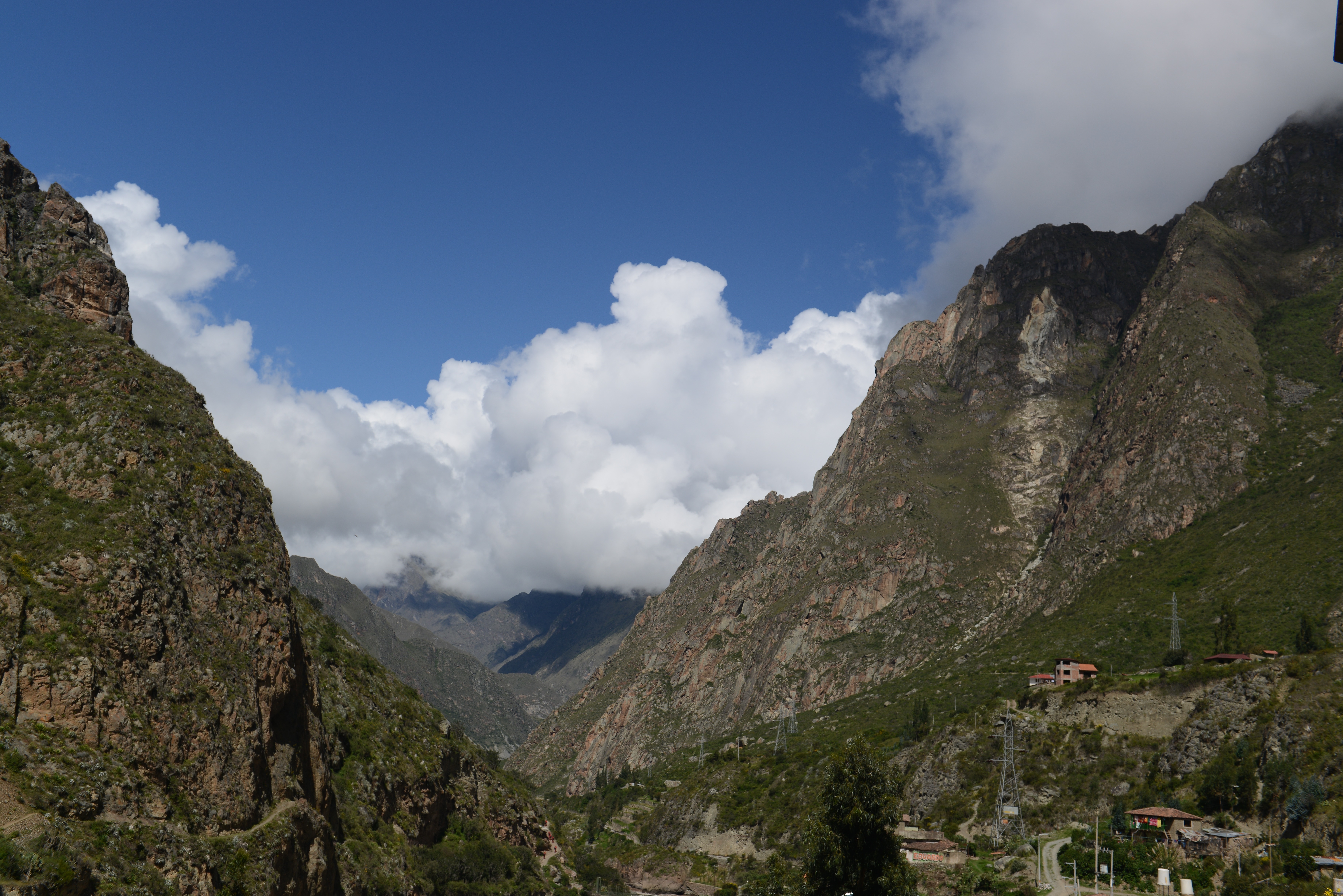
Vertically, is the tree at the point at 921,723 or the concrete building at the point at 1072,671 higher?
the concrete building at the point at 1072,671

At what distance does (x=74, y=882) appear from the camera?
1188 inches

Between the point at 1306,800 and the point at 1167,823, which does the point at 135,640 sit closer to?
the point at 1167,823

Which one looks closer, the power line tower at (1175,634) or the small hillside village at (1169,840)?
the small hillside village at (1169,840)

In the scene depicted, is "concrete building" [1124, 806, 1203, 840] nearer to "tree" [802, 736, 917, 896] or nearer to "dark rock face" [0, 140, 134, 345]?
"tree" [802, 736, 917, 896]

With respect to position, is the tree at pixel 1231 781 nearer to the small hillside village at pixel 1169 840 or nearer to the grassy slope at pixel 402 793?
the small hillside village at pixel 1169 840

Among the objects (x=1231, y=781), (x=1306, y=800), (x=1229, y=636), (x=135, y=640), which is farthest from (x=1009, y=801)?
(x=135, y=640)

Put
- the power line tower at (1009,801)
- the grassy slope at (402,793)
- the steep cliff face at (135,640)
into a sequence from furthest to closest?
the power line tower at (1009,801), the grassy slope at (402,793), the steep cliff face at (135,640)

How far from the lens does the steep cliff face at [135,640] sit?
34125 mm

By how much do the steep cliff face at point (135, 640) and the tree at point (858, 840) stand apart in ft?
92.0

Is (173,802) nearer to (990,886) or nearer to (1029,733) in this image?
(990,886)

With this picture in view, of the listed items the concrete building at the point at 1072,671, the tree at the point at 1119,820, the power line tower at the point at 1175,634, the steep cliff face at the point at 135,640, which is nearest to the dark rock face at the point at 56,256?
the steep cliff face at the point at 135,640

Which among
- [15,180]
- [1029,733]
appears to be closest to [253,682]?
[15,180]

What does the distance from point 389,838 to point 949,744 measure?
252ft

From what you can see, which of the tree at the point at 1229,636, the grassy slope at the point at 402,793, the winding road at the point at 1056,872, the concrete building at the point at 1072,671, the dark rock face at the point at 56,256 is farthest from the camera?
the concrete building at the point at 1072,671
